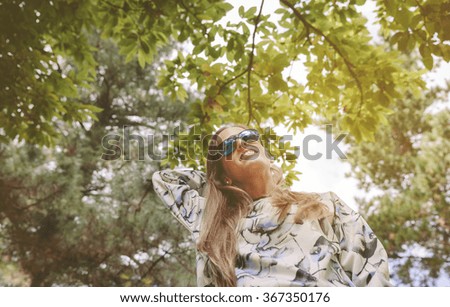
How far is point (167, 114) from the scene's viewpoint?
144 inches

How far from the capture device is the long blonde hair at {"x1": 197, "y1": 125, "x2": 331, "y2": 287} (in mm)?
1314

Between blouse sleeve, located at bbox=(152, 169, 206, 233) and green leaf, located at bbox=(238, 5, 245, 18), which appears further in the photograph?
green leaf, located at bbox=(238, 5, 245, 18)

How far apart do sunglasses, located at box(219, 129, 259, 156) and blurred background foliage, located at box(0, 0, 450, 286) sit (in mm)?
302

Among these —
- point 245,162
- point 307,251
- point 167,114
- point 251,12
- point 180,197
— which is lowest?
point 307,251

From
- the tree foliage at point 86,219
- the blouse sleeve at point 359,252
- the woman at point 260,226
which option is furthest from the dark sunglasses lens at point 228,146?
the tree foliage at point 86,219

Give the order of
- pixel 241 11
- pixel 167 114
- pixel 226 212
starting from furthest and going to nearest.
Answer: pixel 167 114, pixel 241 11, pixel 226 212

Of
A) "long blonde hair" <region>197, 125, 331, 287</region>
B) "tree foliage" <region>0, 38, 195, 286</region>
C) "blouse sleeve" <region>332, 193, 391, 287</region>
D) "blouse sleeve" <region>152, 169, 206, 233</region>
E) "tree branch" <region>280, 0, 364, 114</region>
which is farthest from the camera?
"tree foliage" <region>0, 38, 195, 286</region>

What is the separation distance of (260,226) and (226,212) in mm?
152

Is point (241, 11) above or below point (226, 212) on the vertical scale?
above

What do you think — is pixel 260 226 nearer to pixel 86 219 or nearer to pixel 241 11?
pixel 241 11

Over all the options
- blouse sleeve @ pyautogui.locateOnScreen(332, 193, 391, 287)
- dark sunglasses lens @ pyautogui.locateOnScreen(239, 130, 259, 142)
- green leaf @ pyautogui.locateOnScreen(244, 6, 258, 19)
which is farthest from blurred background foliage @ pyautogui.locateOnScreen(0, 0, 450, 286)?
blouse sleeve @ pyautogui.locateOnScreen(332, 193, 391, 287)

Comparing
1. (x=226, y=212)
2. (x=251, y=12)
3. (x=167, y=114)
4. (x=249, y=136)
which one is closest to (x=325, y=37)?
(x=251, y=12)

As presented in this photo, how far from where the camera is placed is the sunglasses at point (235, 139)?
5.06 ft

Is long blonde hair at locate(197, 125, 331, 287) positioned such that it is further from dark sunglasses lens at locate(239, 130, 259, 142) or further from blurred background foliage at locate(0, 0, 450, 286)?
blurred background foliage at locate(0, 0, 450, 286)
